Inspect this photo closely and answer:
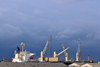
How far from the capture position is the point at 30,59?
115 meters

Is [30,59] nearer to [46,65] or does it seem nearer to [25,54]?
[25,54]

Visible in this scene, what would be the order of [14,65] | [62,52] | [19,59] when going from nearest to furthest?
1. [14,65]
2. [19,59]
3. [62,52]

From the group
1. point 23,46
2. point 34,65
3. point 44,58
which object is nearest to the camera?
point 34,65

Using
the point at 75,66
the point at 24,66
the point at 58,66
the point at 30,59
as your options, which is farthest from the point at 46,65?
the point at 30,59

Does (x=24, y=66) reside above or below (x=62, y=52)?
below

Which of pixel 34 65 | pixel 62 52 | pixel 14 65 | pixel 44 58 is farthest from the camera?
pixel 62 52

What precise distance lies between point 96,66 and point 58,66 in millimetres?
24677

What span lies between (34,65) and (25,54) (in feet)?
108

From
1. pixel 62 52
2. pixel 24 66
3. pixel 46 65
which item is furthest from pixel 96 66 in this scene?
pixel 62 52

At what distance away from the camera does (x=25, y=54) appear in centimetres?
11325

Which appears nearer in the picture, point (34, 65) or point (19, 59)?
point (34, 65)

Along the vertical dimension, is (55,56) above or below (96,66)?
above

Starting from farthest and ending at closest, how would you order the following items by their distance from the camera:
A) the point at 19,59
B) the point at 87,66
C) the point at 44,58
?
the point at 44,58, the point at 19,59, the point at 87,66

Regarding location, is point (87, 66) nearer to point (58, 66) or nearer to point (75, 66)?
point (75, 66)
